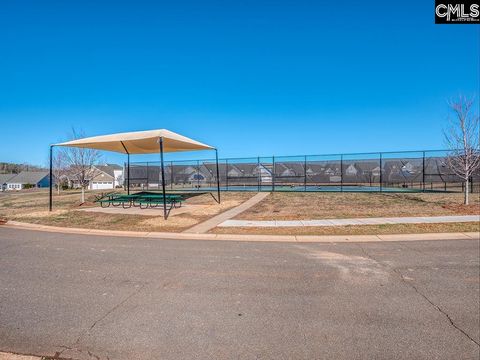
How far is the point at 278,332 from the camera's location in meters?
3.26

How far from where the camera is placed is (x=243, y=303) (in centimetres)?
404

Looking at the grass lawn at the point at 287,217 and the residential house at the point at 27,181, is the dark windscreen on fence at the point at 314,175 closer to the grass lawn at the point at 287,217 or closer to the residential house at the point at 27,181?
the grass lawn at the point at 287,217

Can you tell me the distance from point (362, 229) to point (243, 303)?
6.61 meters

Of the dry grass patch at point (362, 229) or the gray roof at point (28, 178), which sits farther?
the gray roof at point (28, 178)

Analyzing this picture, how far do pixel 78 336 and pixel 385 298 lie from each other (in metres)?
4.02

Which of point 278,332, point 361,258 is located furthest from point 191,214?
point 278,332

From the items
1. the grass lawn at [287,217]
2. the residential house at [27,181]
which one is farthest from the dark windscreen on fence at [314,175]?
the residential house at [27,181]

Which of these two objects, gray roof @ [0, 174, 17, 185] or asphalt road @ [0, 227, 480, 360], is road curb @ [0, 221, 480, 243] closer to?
asphalt road @ [0, 227, 480, 360]

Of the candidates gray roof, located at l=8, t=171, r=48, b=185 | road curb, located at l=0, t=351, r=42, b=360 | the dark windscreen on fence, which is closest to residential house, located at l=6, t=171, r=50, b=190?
gray roof, located at l=8, t=171, r=48, b=185

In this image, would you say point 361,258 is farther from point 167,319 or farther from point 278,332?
point 167,319

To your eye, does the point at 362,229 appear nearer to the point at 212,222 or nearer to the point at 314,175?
the point at 212,222

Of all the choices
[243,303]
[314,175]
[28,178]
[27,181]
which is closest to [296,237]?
[243,303]

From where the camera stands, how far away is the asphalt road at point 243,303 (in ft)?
9.80

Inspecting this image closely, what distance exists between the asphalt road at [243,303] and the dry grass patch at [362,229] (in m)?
2.04
